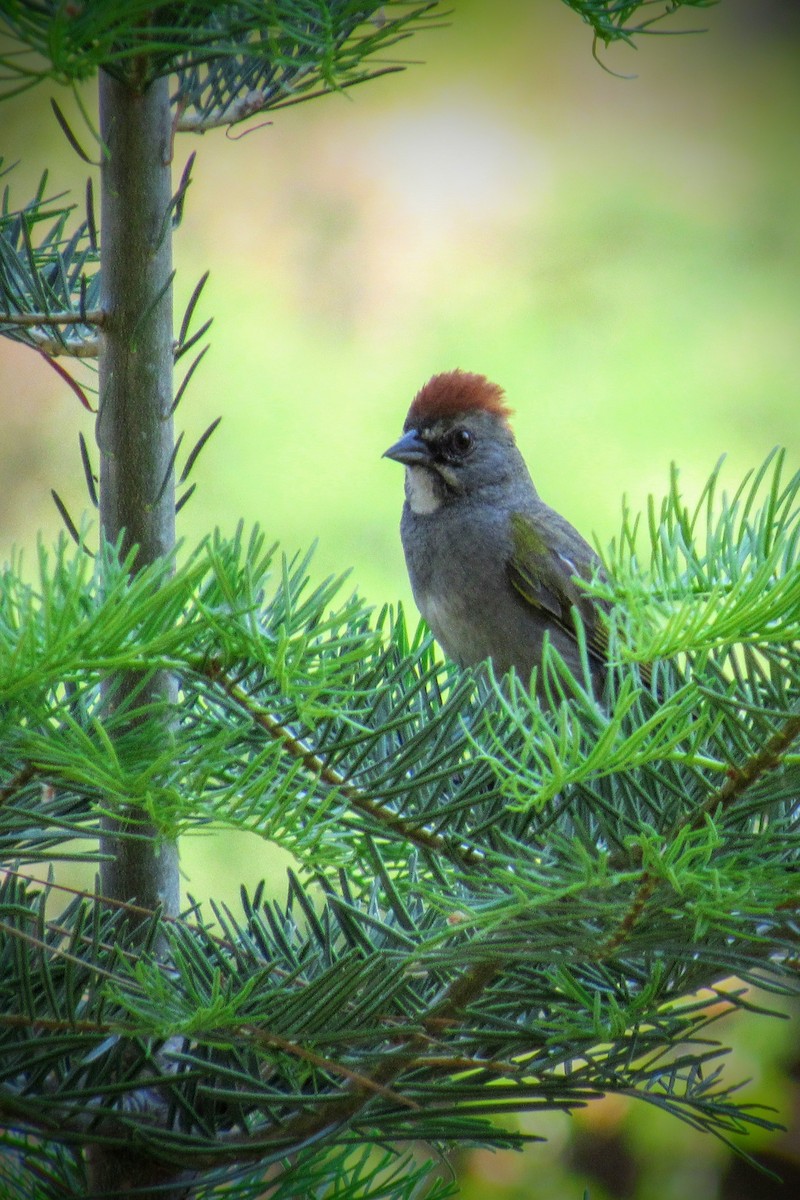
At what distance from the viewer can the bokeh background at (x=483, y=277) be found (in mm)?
2035

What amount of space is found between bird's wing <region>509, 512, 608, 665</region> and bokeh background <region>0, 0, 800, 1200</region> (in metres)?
0.50

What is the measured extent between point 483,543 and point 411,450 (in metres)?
0.20

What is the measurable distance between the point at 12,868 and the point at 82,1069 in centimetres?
10

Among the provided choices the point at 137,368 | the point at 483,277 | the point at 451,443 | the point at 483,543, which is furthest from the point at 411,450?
the point at 483,277

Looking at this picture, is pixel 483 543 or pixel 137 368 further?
pixel 483 543

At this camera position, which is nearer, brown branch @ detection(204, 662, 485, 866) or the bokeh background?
brown branch @ detection(204, 662, 485, 866)

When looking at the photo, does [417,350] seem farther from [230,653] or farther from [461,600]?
[230,653]

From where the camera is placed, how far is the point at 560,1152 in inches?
63.3

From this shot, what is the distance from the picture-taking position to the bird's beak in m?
1.43

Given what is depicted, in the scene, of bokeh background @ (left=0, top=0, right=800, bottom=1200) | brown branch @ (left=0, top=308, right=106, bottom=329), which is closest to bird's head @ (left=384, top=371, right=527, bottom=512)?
bokeh background @ (left=0, top=0, right=800, bottom=1200)

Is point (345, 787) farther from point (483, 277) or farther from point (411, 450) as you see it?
point (483, 277)

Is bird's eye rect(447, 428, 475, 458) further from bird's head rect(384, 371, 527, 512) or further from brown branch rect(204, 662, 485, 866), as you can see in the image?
brown branch rect(204, 662, 485, 866)

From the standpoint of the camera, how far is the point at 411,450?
145 centimetres

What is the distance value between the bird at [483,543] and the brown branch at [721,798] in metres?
0.55
